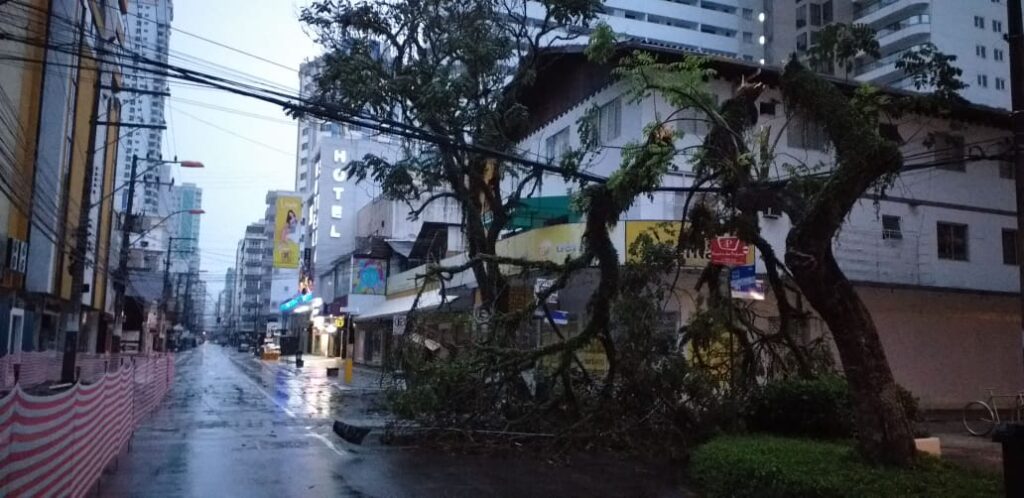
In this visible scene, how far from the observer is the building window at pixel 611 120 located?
858 inches

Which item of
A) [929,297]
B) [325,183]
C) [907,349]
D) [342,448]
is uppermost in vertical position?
[325,183]

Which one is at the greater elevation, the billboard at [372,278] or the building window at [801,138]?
the building window at [801,138]

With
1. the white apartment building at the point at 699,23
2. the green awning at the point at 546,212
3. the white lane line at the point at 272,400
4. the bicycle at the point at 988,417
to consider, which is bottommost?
the white lane line at the point at 272,400

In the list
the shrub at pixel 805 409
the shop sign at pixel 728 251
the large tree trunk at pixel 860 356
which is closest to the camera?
the large tree trunk at pixel 860 356

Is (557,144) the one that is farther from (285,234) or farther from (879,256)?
(285,234)

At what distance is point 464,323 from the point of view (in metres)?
15.2

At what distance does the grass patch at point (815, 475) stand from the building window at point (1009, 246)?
18.1 meters

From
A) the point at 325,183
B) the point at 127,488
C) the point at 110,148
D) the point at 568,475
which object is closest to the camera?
the point at 127,488

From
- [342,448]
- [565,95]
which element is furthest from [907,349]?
[342,448]

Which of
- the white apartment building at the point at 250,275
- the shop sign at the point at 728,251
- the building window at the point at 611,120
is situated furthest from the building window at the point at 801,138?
the white apartment building at the point at 250,275

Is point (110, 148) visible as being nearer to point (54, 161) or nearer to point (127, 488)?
point (54, 161)

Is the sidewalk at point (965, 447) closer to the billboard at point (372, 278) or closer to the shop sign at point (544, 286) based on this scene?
the shop sign at point (544, 286)

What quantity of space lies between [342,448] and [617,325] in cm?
525

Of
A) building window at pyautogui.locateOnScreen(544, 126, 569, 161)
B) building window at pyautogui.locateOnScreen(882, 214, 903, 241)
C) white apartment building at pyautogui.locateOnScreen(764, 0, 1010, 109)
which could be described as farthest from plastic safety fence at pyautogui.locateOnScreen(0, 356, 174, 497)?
white apartment building at pyautogui.locateOnScreen(764, 0, 1010, 109)
